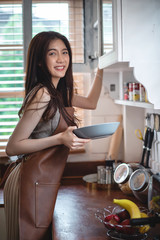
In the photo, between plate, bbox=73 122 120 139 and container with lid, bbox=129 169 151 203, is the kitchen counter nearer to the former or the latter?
container with lid, bbox=129 169 151 203

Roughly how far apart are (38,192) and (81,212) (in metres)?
0.28

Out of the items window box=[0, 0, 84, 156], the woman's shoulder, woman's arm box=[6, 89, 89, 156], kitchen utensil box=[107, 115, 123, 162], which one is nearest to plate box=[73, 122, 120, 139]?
woman's arm box=[6, 89, 89, 156]

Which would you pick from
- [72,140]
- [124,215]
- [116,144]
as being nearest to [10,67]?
[116,144]

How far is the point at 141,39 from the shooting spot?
136 centimetres

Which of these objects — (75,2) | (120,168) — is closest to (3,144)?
(120,168)

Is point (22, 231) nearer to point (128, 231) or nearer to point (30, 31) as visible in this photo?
point (128, 231)

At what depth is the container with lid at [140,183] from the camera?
157 cm

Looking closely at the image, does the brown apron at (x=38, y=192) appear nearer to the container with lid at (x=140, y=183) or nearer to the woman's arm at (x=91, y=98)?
the container with lid at (x=140, y=183)

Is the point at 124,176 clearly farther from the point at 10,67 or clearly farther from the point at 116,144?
the point at 10,67

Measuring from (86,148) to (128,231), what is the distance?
1316 mm

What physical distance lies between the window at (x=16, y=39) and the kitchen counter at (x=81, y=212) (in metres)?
0.74

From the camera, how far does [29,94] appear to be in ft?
4.99

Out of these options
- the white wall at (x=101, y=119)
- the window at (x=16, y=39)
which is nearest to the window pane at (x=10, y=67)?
the window at (x=16, y=39)

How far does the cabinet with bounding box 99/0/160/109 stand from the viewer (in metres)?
1.35
